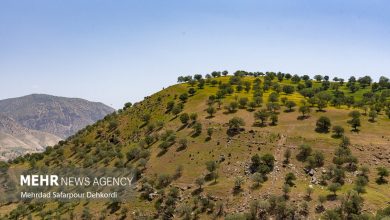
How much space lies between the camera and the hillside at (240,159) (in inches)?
2886

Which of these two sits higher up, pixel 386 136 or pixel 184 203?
pixel 386 136

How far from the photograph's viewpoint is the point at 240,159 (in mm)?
91812

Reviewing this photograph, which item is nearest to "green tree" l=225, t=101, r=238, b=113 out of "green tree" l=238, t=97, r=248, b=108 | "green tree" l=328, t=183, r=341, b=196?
"green tree" l=238, t=97, r=248, b=108

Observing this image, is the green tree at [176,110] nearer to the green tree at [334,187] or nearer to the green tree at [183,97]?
the green tree at [183,97]

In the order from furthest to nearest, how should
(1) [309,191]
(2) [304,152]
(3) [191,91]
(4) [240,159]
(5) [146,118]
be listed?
(3) [191,91] → (5) [146,118] → (4) [240,159] → (2) [304,152] → (1) [309,191]

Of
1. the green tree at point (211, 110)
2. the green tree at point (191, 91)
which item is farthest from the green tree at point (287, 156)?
the green tree at point (191, 91)

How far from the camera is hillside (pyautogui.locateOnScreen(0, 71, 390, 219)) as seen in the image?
241 feet

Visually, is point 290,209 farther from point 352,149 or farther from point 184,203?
point 352,149

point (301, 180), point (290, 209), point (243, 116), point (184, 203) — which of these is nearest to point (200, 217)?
point (184, 203)

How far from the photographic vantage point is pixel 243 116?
11612 centimetres

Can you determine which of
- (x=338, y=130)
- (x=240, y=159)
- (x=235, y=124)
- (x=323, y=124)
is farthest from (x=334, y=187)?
(x=235, y=124)

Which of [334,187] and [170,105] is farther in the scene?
[170,105]

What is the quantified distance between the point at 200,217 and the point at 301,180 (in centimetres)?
2379

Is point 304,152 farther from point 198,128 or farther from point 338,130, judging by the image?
point 198,128
